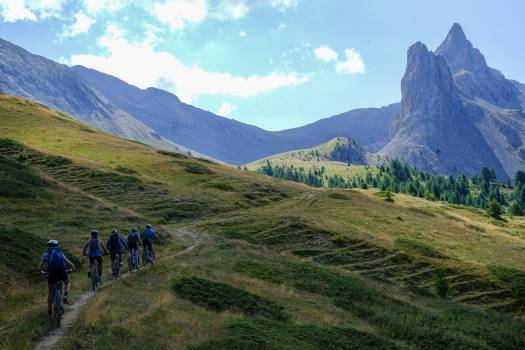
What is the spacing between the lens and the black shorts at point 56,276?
63.0ft

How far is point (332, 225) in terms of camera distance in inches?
2375

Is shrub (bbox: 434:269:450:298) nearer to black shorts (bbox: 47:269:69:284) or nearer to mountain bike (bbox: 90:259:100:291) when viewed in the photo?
mountain bike (bbox: 90:259:100:291)

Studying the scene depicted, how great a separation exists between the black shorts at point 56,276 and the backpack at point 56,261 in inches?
4.7

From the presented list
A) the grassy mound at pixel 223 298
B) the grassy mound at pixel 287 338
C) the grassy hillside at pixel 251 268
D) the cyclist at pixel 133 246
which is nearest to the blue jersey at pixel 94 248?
the grassy hillside at pixel 251 268

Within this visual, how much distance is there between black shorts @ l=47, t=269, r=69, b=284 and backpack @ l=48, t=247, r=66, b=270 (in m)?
0.12

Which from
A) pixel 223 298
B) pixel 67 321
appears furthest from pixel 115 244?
pixel 67 321

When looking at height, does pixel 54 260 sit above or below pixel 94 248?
above

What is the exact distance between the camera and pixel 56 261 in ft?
63.8

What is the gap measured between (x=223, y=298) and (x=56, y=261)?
10044mm

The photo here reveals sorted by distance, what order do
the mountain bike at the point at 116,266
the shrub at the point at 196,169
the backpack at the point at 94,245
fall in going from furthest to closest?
the shrub at the point at 196,169 → the mountain bike at the point at 116,266 → the backpack at the point at 94,245

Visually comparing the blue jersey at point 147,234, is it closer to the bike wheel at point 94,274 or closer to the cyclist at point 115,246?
the cyclist at point 115,246

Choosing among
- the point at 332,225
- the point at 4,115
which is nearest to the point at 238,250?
the point at 332,225

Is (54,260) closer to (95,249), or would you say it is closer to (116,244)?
(95,249)

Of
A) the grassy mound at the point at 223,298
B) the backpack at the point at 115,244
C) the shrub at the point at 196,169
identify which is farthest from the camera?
the shrub at the point at 196,169
